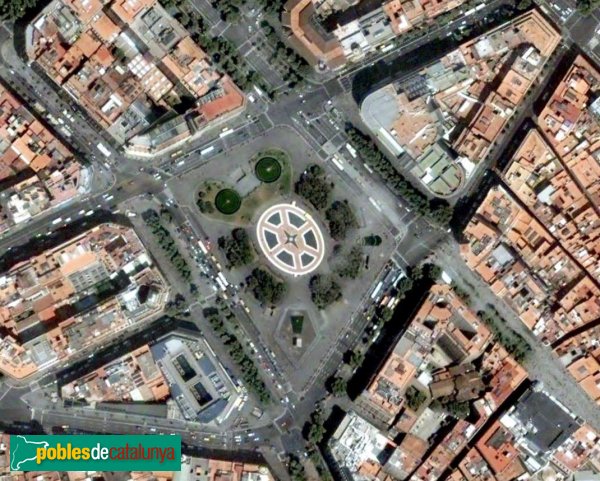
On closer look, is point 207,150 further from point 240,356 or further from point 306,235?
point 240,356

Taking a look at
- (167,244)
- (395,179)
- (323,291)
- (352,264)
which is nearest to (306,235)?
(352,264)

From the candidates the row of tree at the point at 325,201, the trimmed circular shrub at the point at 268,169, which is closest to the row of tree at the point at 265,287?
the row of tree at the point at 325,201

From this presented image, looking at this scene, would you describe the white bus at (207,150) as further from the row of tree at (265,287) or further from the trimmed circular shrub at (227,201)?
the row of tree at (265,287)

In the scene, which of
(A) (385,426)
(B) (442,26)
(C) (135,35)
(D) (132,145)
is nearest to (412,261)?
(A) (385,426)

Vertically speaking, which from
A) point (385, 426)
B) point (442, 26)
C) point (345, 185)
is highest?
point (442, 26)

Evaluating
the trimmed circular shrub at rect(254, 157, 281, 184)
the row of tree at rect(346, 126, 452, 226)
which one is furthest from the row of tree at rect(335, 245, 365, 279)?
the trimmed circular shrub at rect(254, 157, 281, 184)

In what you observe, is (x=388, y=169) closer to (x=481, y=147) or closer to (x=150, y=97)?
(x=481, y=147)
